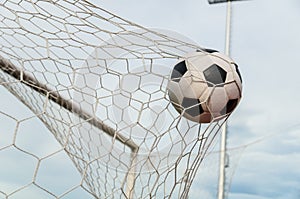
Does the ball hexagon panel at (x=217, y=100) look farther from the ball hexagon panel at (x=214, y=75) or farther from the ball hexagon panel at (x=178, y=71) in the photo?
the ball hexagon panel at (x=178, y=71)

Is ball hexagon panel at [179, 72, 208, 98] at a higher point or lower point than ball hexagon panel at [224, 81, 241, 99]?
lower

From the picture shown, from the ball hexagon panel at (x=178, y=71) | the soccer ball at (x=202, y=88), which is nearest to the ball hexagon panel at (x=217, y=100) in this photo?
the soccer ball at (x=202, y=88)

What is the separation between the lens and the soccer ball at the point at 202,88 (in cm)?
158

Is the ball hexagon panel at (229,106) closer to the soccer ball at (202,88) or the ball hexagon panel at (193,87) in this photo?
the soccer ball at (202,88)

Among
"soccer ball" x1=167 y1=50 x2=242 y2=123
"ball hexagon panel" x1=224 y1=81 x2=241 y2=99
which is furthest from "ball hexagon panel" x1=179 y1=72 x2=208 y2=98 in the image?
"ball hexagon panel" x1=224 y1=81 x2=241 y2=99

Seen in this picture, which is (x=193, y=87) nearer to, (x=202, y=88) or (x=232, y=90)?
(x=202, y=88)

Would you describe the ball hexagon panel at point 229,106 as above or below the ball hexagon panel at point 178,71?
below

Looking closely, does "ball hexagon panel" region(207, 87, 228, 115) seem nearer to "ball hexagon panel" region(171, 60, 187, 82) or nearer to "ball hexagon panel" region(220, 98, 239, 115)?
"ball hexagon panel" region(220, 98, 239, 115)

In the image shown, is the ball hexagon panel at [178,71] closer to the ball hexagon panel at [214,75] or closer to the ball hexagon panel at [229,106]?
the ball hexagon panel at [214,75]

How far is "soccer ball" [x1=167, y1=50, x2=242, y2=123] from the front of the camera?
1583 mm

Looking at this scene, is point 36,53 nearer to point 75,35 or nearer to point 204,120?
point 75,35

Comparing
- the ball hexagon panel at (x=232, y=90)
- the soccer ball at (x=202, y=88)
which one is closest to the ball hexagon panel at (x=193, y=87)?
the soccer ball at (x=202, y=88)

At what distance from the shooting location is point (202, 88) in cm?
158

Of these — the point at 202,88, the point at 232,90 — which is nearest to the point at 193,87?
the point at 202,88
